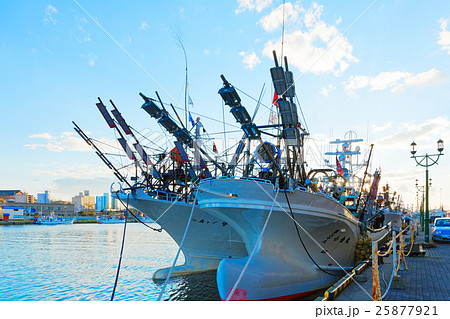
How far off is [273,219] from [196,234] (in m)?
9.17

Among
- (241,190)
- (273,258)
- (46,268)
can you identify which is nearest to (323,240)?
(273,258)

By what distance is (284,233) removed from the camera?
11844 millimetres

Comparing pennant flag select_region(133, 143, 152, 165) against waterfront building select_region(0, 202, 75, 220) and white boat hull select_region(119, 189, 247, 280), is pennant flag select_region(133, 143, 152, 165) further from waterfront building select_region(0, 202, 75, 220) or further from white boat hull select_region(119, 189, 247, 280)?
waterfront building select_region(0, 202, 75, 220)

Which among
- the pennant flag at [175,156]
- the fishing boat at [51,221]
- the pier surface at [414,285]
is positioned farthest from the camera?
the fishing boat at [51,221]

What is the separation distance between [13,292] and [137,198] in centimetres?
785

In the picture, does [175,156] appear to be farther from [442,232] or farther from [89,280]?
[442,232]

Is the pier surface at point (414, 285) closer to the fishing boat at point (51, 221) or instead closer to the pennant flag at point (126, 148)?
the pennant flag at point (126, 148)

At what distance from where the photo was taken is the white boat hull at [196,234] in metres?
18.7

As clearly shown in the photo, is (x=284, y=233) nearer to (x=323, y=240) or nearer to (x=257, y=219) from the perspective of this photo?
(x=257, y=219)

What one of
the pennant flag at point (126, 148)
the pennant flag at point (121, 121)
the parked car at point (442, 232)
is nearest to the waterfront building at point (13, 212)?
the pennant flag at point (126, 148)

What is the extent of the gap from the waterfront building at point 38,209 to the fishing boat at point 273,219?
11969 centimetres

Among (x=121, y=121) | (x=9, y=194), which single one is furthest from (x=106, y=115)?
(x=9, y=194)

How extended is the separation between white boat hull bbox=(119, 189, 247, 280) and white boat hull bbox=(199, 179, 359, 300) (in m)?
5.85

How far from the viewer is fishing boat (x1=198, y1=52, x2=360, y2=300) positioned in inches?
442
